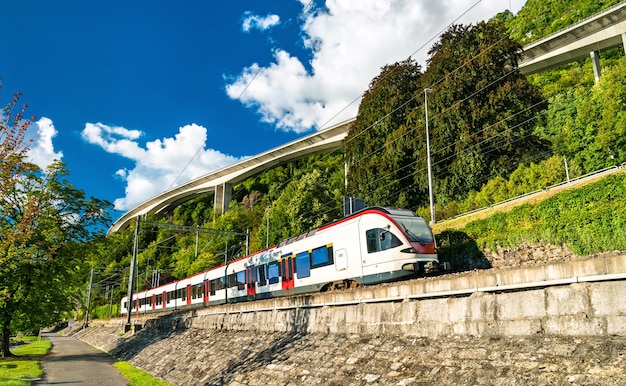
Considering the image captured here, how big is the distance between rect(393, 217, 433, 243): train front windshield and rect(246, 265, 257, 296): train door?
34.0ft

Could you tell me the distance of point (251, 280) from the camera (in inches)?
870

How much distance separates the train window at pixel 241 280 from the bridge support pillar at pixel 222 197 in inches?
2121

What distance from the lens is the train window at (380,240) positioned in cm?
1327

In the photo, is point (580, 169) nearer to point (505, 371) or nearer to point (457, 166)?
point (457, 166)

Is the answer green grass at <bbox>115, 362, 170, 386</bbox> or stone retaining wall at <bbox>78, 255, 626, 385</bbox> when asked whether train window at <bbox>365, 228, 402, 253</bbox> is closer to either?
stone retaining wall at <bbox>78, 255, 626, 385</bbox>

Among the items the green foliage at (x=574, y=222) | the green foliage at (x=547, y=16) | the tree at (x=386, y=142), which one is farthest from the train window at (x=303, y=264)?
the green foliage at (x=547, y=16)

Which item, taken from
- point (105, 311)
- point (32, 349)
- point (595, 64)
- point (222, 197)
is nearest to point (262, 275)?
point (32, 349)

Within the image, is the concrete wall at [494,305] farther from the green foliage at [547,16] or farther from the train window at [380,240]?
the green foliage at [547,16]

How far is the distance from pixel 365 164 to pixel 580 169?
1551cm

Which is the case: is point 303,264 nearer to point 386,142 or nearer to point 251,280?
point 251,280

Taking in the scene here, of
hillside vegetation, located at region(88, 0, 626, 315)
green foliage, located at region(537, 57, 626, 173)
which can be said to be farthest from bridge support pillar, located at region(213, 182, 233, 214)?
green foliage, located at region(537, 57, 626, 173)

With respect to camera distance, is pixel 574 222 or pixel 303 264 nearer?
pixel 574 222

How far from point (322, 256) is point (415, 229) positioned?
3.90m

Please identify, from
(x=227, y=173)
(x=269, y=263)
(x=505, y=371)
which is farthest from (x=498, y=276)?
(x=227, y=173)
